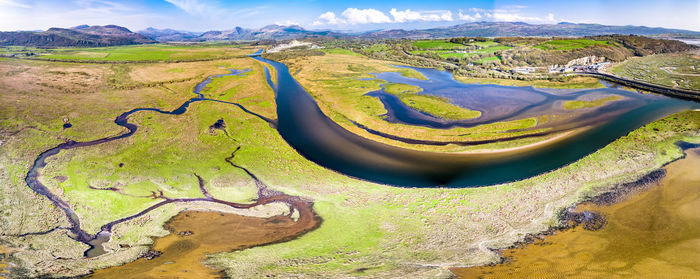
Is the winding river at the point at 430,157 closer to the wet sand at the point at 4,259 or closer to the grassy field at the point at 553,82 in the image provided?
the grassy field at the point at 553,82

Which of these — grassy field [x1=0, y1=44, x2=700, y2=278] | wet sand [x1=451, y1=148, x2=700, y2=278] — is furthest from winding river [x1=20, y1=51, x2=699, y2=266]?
wet sand [x1=451, y1=148, x2=700, y2=278]

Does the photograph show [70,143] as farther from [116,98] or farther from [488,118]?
[488,118]

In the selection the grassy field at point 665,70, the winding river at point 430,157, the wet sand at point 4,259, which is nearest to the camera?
the wet sand at point 4,259

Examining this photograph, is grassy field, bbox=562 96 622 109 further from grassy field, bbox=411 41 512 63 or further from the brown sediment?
the brown sediment

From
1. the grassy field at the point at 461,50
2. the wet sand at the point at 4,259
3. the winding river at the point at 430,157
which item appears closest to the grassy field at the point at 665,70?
the winding river at the point at 430,157

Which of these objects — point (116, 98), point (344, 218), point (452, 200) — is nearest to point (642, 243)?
point (452, 200)

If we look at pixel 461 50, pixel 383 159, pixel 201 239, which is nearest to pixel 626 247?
pixel 383 159

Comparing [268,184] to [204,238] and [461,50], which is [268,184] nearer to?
[204,238]
